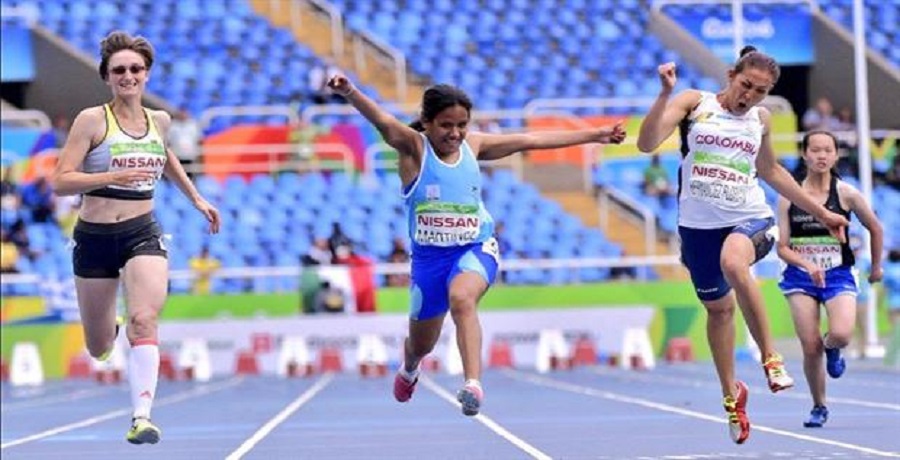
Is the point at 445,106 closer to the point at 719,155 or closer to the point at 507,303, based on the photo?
the point at 719,155

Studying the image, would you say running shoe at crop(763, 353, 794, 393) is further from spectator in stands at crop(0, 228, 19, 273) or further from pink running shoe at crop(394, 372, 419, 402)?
spectator in stands at crop(0, 228, 19, 273)

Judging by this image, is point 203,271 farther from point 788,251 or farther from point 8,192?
point 788,251

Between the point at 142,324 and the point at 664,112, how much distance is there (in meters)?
3.22

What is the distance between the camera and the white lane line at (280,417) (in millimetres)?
15354

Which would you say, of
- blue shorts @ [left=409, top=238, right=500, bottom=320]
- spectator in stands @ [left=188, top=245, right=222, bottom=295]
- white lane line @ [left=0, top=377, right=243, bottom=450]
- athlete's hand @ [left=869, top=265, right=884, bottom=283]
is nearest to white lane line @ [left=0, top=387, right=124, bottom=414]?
white lane line @ [left=0, top=377, right=243, bottom=450]

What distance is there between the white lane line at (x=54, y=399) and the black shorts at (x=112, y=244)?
965 cm

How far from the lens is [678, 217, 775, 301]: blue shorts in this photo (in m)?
13.7

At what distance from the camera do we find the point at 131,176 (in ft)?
40.7

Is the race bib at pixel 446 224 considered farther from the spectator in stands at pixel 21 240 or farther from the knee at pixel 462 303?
the spectator in stands at pixel 21 240

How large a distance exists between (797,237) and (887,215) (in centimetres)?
1984

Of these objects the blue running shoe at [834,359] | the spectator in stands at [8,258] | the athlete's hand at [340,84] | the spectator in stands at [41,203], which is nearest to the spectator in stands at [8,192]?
the spectator in stands at [41,203]

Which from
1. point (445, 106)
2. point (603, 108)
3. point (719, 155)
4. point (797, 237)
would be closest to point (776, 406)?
point (797, 237)

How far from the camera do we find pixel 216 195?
34594 mm

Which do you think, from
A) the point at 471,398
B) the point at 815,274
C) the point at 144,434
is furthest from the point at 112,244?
the point at 815,274
